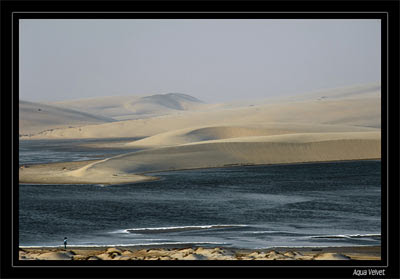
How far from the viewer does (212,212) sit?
30656 millimetres

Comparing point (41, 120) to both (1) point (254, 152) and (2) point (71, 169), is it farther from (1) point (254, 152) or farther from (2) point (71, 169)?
(2) point (71, 169)

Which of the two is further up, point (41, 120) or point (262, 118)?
point (41, 120)

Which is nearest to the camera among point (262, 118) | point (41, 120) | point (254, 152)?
point (254, 152)

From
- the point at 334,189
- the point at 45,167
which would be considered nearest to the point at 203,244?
the point at 334,189

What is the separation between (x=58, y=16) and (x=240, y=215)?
2219cm

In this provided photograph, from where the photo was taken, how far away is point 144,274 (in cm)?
740

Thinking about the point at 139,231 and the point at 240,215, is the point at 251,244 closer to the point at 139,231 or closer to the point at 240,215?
the point at 139,231

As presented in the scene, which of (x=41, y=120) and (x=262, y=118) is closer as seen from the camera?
(x=262, y=118)

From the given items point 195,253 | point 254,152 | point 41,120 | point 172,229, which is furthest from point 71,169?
point 41,120

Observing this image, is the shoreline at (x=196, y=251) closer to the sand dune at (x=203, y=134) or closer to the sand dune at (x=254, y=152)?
the sand dune at (x=254, y=152)

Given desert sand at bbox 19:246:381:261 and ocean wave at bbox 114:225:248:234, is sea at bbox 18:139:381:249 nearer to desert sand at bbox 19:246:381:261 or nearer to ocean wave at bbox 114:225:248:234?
ocean wave at bbox 114:225:248:234

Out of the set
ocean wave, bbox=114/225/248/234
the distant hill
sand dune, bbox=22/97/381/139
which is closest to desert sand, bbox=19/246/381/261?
ocean wave, bbox=114/225/248/234

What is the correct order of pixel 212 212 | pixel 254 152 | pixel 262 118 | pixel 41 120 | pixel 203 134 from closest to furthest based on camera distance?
pixel 212 212
pixel 254 152
pixel 203 134
pixel 262 118
pixel 41 120

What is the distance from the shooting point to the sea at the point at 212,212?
2223 cm
